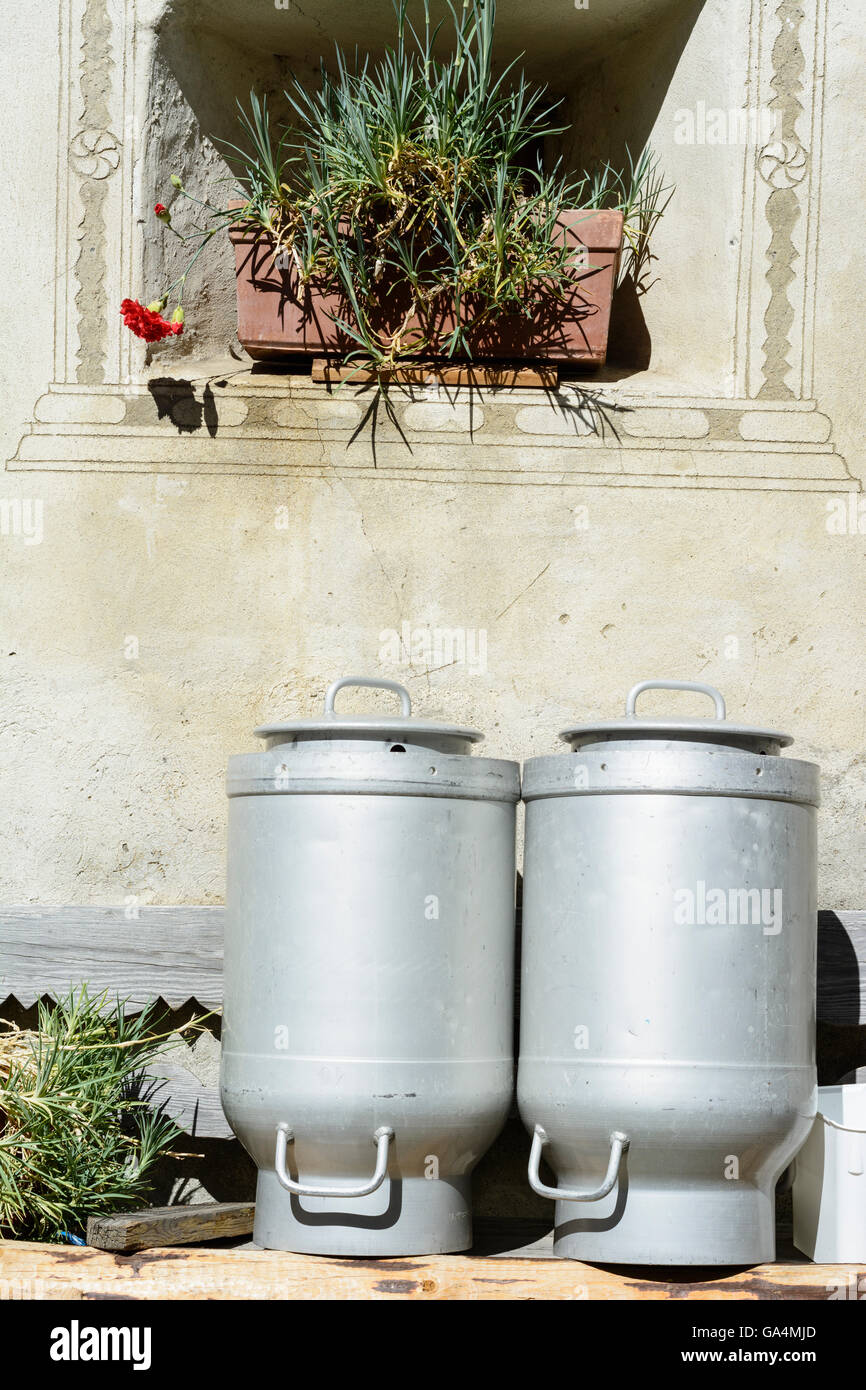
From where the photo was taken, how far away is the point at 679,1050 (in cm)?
204

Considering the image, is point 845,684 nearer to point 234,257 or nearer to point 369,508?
point 369,508

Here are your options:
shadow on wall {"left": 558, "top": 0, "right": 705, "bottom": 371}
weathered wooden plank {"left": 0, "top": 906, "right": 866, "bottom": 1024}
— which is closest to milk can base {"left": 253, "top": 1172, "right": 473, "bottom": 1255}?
weathered wooden plank {"left": 0, "top": 906, "right": 866, "bottom": 1024}

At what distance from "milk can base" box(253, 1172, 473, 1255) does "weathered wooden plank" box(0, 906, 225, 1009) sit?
0.53 meters

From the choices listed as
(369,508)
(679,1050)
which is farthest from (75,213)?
(679,1050)

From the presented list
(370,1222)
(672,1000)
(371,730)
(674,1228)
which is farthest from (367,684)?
(674,1228)

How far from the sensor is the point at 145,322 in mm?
2693

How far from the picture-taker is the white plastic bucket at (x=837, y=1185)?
220 centimetres

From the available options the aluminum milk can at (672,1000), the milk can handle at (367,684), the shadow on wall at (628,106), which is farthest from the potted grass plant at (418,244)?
the aluminum milk can at (672,1000)

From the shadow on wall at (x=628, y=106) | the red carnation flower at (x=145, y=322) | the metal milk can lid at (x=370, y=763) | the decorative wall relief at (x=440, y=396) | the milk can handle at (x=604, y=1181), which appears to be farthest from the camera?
the shadow on wall at (x=628, y=106)

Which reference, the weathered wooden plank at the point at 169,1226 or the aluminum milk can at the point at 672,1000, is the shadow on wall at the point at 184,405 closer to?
the aluminum milk can at the point at 672,1000

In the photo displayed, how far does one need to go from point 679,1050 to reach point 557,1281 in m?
0.40

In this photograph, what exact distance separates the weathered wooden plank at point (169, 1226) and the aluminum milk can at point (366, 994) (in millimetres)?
105

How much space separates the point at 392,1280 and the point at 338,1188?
0.51ft

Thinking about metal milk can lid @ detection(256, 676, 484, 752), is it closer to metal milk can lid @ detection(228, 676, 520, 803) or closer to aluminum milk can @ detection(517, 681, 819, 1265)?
metal milk can lid @ detection(228, 676, 520, 803)
